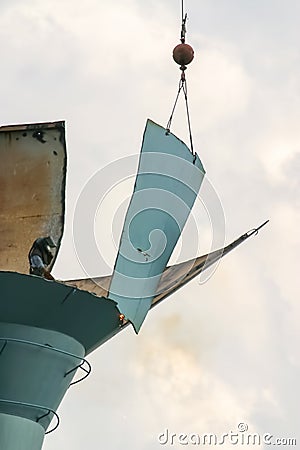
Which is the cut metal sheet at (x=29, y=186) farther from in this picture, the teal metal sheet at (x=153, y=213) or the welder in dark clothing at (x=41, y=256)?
the teal metal sheet at (x=153, y=213)

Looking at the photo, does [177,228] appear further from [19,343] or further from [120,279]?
[19,343]

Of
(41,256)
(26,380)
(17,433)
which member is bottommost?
(17,433)

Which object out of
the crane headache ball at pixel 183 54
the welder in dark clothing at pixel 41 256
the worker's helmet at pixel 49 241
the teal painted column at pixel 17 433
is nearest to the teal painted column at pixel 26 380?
the teal painted column at pixel 17 433

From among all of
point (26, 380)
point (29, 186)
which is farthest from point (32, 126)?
point (26, 380)

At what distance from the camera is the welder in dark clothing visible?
901 inches

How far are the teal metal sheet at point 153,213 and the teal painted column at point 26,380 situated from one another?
8.11 ft

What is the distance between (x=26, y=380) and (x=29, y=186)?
16.0 ft

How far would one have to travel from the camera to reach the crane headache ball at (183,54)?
25.6m

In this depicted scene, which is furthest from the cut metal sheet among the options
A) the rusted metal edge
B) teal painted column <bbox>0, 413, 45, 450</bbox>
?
teal painted column <bbox>0, 413, 45, 450</bbox>

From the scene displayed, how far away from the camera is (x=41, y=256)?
23.4 metres

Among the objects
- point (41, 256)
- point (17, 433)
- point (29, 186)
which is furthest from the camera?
point (29, 186)

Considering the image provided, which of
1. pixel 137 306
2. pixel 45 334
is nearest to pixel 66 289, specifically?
pixel 45 334

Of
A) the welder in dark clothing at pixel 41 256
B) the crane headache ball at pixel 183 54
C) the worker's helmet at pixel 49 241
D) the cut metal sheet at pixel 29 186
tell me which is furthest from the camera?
the crane headache ball at pixel 183 54

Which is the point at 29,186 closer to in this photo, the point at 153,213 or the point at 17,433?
the point at 153,213
